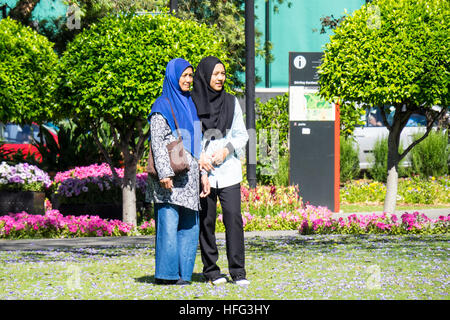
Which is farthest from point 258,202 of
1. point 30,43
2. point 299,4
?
point 299,4

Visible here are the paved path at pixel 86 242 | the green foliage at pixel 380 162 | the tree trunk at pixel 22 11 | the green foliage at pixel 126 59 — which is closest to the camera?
the paved path at pixel 86 242

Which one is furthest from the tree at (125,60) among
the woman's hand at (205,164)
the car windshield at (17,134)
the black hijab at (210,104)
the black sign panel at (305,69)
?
the car windshield at (17,134)

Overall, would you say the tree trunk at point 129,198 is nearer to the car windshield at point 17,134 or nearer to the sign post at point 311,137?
the sign post at point 311,137

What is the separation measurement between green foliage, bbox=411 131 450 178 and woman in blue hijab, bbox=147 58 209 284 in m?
12.7

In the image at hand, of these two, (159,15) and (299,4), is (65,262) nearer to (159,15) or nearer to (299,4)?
(159,15)

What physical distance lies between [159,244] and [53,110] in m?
6.34

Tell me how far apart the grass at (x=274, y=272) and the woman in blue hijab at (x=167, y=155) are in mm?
306

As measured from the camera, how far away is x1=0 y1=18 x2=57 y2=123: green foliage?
463 inches

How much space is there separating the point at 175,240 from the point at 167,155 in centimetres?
67

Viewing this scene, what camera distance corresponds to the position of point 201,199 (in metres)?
6.20

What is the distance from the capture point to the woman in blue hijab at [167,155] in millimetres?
5957

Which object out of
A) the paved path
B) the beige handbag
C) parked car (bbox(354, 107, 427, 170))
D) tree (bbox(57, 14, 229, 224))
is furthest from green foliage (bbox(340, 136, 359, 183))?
the beige handbag

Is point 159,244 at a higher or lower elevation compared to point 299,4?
lower

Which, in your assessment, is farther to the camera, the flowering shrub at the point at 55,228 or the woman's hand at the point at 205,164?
the flowering shrub at the point at 55,228
